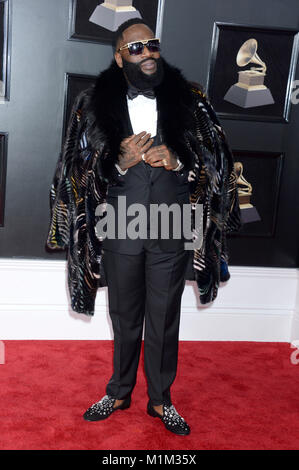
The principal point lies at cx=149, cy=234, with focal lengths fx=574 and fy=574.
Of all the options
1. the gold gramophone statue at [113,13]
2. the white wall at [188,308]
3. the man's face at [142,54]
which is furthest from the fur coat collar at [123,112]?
the white wall at [188,308]

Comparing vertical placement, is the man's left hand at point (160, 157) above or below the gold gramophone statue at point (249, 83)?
below

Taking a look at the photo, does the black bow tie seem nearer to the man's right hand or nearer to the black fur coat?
the black fur coat

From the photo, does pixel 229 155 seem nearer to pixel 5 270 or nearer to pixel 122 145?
pixel 122 145

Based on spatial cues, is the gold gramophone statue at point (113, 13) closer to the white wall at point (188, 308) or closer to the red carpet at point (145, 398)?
the white wall at point (188, 308)

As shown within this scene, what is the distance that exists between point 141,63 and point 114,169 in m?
0.48

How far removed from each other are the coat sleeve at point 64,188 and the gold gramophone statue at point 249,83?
1374mm

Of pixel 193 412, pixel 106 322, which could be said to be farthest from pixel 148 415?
pixel 106 322

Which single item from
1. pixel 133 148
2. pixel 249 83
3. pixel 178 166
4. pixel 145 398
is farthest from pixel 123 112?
pixel 145 398

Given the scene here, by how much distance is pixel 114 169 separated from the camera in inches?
101

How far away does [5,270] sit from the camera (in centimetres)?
370

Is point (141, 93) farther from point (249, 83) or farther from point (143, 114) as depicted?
point (249, 83)

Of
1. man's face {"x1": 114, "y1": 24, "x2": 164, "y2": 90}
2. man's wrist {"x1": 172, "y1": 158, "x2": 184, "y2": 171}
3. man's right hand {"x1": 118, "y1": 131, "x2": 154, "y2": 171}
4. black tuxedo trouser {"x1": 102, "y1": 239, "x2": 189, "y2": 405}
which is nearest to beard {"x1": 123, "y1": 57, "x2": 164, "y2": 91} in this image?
man's face {"x1": 114, "y1": 24, "x2": 164, "y2": 90}

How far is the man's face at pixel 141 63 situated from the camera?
2.53 meters

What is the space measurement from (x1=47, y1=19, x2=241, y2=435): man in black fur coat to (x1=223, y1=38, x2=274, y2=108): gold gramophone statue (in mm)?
1063
